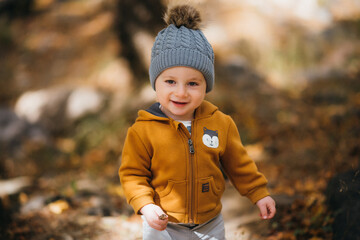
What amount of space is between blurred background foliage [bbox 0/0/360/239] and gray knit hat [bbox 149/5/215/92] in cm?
18

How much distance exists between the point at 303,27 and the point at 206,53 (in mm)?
8031

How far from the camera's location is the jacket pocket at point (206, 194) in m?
2.12

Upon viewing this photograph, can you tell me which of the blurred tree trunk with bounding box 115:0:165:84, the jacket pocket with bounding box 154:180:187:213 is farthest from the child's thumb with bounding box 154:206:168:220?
the blurred tree trunk with bounding box 115:0:165:84

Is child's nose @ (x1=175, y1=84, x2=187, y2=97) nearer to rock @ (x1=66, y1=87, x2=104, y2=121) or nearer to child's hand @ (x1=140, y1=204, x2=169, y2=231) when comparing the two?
child's hand @ (x1=140, y1=204, x2=169, y2=231)

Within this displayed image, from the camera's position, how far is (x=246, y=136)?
5.59 meters

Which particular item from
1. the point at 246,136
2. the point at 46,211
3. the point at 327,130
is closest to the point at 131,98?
the point at 246,136

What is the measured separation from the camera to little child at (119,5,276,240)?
2041 mm

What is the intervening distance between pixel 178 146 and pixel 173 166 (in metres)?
0.13

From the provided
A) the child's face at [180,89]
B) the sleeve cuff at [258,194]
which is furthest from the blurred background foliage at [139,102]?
the sleeve cuff at [258,194]

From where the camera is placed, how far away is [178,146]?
2088mm

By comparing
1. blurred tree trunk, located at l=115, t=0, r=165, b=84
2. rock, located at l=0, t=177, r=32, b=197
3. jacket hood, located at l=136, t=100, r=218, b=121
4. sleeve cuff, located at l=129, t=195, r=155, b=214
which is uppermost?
blurred tree trunk, located at l=115, t=0, r=165, b=84

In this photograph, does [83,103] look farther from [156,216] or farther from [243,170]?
[156,216]

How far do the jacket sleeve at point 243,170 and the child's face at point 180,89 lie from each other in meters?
0.40

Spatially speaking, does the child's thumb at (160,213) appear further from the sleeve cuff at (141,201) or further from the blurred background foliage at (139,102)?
the blurred background foliage at (139,102)
